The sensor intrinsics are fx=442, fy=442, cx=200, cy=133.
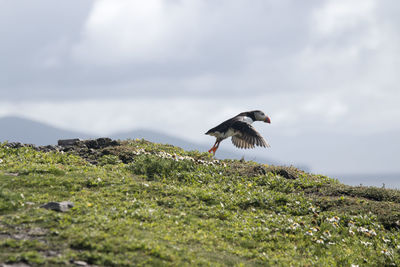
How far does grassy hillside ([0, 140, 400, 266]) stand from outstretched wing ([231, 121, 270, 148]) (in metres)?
1.43

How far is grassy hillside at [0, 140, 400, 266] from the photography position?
10.3 meters

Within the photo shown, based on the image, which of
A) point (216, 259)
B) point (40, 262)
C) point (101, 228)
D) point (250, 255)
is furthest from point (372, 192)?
point (40, 262)

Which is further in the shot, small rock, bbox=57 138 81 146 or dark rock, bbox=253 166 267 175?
small rock, bbox=57 138 81 146

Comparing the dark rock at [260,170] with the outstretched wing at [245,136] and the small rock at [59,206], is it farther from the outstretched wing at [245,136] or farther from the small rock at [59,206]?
the small rock at [59,206]

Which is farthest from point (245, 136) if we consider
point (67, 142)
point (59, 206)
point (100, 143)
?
point (59, 206)

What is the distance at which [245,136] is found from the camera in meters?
23.4

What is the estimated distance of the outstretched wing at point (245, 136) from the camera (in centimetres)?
2270

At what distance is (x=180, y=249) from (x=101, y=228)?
2.09m

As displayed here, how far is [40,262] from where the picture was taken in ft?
29.8

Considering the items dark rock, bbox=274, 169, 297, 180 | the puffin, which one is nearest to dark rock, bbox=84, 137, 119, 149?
the puffin

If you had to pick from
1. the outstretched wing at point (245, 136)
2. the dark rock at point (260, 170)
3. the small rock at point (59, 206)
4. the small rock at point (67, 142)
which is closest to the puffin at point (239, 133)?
the outstretched wing at point (245, 136)

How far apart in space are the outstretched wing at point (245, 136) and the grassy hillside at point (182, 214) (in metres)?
1.43

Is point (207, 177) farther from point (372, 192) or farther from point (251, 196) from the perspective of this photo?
point (372, 192)

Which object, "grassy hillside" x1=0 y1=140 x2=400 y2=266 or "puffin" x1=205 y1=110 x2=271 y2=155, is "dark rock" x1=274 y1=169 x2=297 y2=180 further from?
"puffin" x1=205 y1=110 x2=271 y2=155
